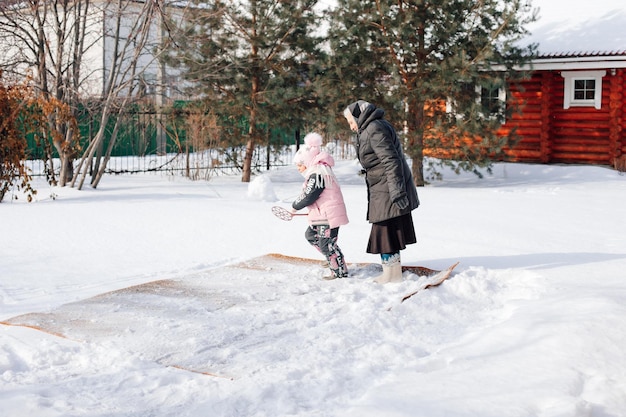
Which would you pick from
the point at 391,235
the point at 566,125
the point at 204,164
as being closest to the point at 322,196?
the point at 391,235

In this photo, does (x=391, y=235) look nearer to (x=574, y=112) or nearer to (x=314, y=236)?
(x=314, y=236)

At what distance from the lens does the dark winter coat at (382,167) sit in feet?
21.6

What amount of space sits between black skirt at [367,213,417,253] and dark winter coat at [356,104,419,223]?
10cm

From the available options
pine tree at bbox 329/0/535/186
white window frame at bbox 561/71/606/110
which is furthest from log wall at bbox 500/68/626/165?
pine tree at bbox 329/0/535/186

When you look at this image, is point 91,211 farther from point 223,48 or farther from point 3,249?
point 223,48

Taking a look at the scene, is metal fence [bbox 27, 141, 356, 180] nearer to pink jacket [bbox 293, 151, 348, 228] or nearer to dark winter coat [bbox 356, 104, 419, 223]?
pink jacket [bbox 293, 151, 348, 228]

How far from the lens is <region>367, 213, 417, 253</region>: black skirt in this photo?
6.78 meters

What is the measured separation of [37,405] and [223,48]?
13.2 metres

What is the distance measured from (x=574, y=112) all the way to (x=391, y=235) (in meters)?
14.4

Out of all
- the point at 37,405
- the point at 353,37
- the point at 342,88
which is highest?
the point at 353,37

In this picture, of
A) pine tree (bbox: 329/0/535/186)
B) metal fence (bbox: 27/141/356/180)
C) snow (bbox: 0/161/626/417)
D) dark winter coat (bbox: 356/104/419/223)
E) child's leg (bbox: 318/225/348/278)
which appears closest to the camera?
snow (bbox: 0/161/626/417)

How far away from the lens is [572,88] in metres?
19.6

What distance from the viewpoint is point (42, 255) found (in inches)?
322

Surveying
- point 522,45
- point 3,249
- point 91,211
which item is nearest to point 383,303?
point 3,249
